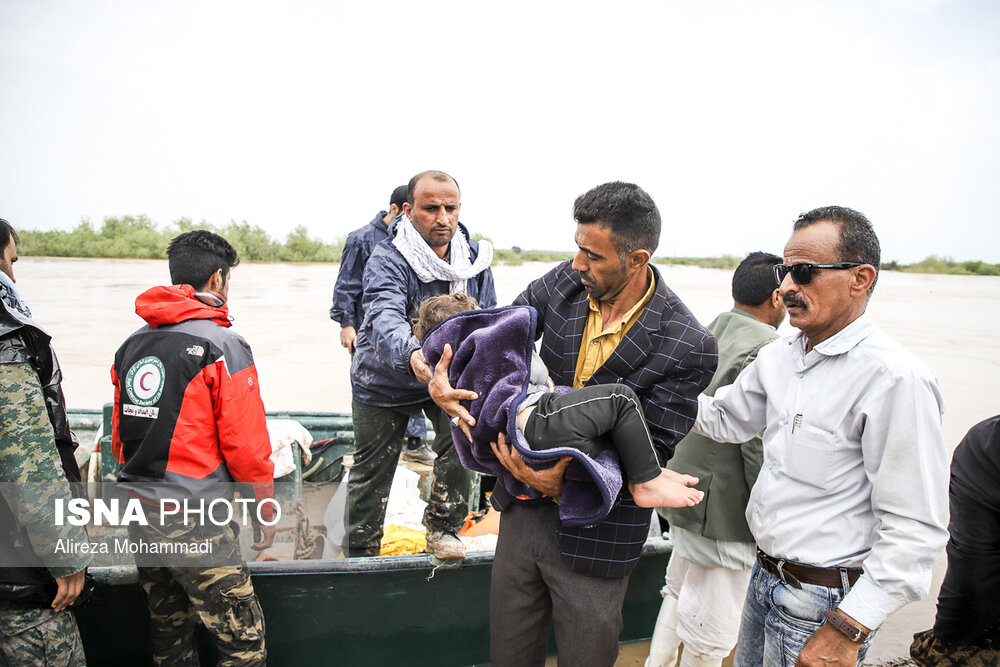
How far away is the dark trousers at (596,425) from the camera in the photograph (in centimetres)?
168

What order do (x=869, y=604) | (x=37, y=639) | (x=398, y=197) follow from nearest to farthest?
(x=869, y=604), (x=37, y=639), (x=398, y=197)

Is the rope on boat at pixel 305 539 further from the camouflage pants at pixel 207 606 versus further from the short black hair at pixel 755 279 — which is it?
the short black hair at pixel 755 279

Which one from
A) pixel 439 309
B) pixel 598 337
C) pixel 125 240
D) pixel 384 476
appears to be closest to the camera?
pixel 598 337

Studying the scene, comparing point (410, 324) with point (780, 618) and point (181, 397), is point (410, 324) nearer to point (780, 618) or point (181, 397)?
point (181, 397)

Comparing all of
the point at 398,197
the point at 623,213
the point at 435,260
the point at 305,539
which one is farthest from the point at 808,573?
the point at 398,197

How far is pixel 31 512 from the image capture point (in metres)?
2.07

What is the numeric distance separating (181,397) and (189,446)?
0.66 ft

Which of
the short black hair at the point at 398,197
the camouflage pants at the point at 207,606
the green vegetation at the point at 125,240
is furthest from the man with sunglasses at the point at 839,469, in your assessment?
the green vegetation at the point at 125,240

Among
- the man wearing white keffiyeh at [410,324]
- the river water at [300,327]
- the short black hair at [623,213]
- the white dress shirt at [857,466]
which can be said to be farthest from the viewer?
the river water at [300,327]

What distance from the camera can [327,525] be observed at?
378cm

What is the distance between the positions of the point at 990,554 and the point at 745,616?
32.8 inches

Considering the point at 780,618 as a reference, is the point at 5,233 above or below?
above

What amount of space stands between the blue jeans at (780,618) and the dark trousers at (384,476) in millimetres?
1478

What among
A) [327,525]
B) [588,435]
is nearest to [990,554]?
[588,435]
